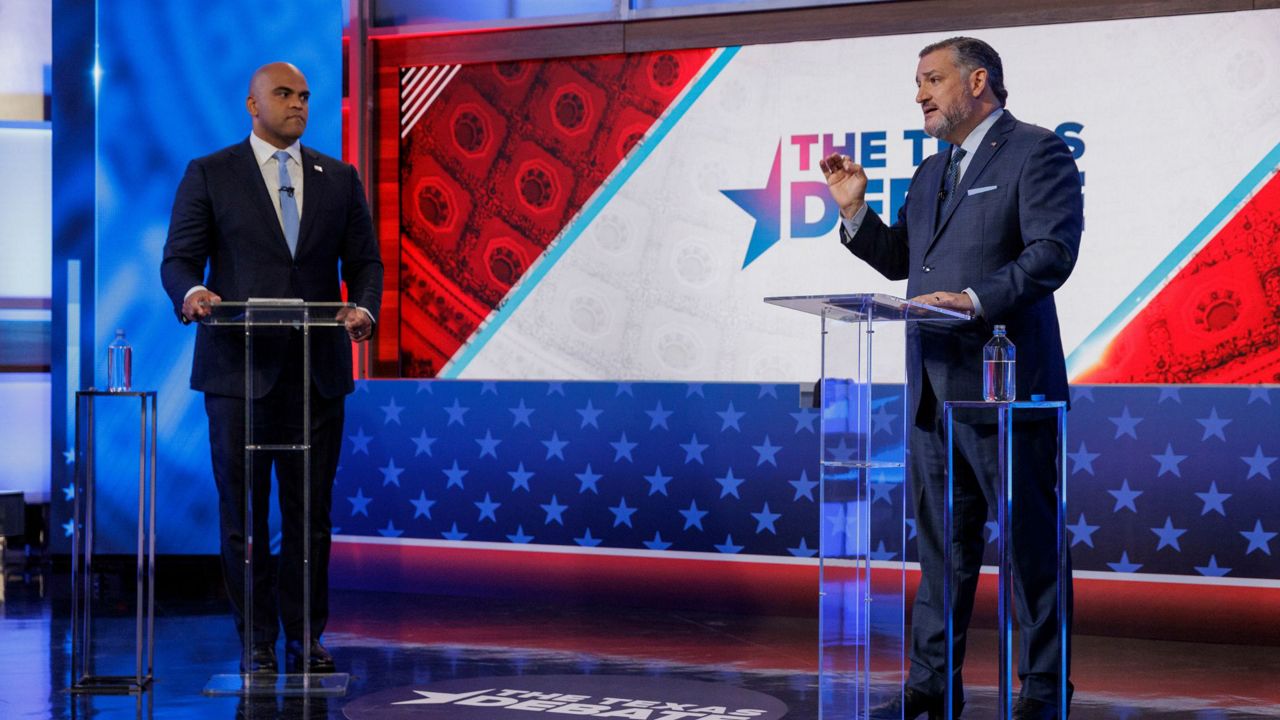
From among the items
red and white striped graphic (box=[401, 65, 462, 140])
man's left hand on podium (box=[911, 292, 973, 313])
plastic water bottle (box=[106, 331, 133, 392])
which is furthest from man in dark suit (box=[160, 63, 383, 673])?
red and white striped graphic (box=[401, 65, 462, 140])

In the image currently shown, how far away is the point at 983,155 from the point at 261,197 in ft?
6.72

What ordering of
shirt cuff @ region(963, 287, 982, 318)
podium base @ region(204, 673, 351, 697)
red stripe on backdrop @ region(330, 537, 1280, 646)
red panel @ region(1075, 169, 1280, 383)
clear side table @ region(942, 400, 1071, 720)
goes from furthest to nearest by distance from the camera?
red panel @ region(1075, 169, 1280, 383) < red stripe on backdrop @ region(330, 537, 1280, 646) < podium base @ region(204, 673, 351, 697) < shirt cuff @ region(963, 287, 982, 318) < clear side table @ region(942, 400, 1071, 720)

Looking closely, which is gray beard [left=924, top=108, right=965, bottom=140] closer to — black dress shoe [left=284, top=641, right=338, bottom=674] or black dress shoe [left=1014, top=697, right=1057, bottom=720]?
black dress shoe [left=1014, top=697, right=1057, bottom=720]

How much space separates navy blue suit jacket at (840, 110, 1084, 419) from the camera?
9.87 ft

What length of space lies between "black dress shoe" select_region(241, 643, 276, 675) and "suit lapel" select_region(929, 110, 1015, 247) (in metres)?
2.11

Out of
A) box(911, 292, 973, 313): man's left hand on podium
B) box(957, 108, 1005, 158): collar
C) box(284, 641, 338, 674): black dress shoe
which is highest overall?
box(957, 108, 1005, 158): collar

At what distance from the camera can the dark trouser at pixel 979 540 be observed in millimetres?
3004

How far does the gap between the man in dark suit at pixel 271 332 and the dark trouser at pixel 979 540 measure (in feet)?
5.06

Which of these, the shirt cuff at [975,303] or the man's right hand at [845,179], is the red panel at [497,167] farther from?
the shirt cuff at [975,303]

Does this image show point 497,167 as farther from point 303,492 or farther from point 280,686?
point 280,686

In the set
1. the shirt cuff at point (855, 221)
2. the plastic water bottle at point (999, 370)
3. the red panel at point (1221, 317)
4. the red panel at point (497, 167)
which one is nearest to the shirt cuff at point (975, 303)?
the plastic water bottle at point (999, 370)

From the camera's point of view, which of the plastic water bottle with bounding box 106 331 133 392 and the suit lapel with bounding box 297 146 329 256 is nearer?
the plastic water bottle with bounding box 106 331 133 392

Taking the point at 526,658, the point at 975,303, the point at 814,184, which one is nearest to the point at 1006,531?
the point at 975,303

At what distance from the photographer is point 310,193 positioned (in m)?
4.12
